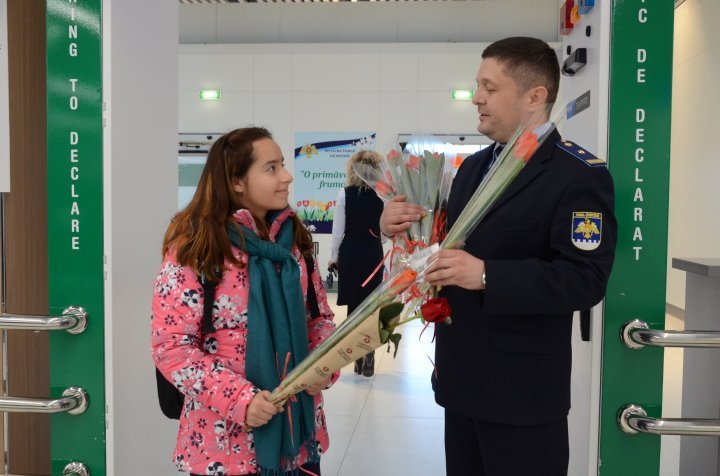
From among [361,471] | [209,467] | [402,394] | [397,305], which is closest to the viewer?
[397,305]

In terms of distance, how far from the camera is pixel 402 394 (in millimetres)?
4531

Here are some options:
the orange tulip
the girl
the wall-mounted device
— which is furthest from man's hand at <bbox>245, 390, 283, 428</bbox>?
the wall-mounted device

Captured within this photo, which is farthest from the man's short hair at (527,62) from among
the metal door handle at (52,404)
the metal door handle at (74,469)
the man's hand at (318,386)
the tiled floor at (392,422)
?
the tiled floor at (392,422)

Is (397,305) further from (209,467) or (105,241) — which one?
(105,241)

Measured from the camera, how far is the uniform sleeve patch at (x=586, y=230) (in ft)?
4.70

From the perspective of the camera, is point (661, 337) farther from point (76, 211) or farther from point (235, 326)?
point (76, 211)

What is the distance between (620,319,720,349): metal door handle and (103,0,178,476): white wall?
1.61 m

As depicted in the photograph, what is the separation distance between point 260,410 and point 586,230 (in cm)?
87

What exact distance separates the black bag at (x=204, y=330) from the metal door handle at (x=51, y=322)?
43 cm

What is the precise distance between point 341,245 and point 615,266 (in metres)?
3.15

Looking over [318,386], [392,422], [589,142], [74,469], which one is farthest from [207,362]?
[392,422]

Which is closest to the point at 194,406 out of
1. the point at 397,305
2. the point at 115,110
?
the point at 397,305

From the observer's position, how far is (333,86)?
31.2 feet

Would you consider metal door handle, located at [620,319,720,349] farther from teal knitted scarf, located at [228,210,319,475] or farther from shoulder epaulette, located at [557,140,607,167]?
teal knitted scarf, located at [228,210,319,475]
